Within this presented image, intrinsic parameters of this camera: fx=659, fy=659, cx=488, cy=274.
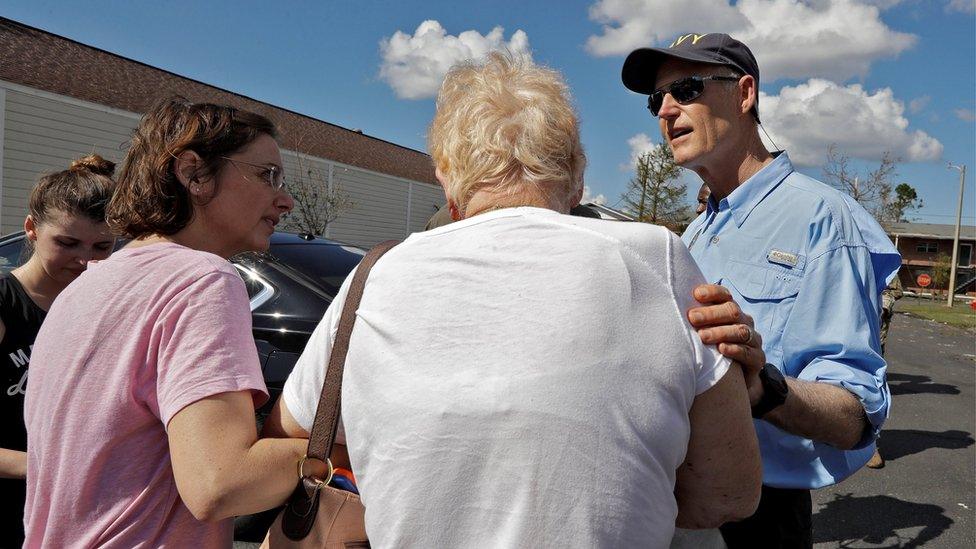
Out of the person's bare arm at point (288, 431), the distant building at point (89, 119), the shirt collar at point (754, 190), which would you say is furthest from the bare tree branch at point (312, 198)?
the person's bare arm at point (288, 431)

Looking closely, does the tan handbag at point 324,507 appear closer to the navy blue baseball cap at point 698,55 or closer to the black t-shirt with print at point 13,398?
the navy blue baseball cap at point 698,55

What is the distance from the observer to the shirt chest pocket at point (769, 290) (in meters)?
1.79

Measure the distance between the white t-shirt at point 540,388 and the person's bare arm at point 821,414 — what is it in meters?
0.45

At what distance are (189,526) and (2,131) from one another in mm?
17610

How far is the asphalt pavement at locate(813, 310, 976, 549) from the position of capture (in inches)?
175

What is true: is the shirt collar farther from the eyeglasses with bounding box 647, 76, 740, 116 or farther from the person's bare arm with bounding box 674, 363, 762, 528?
the person's bare arm with bounding box 674, 363, 762, 528

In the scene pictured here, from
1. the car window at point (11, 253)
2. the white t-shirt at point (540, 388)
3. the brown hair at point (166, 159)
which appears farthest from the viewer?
the car window at point (11, 253)

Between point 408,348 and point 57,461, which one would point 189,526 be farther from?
point 408,348

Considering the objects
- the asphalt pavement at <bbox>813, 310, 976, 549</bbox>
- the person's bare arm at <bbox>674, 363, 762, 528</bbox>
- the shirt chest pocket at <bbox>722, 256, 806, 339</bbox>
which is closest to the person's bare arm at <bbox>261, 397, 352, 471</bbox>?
the person's bare arm at <bbox>674, 363, 762, 528</bbox>

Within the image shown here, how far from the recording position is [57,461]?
143 centimetres

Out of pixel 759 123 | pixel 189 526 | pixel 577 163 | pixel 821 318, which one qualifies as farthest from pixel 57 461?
pixel 759 123

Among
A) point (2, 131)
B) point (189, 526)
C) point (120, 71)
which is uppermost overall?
point (120, 71)

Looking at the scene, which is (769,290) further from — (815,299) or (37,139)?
(37,139)

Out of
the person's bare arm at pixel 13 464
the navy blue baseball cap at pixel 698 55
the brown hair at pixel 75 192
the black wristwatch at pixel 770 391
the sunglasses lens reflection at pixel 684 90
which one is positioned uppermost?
the navy blue baseball cap at pixel 698 55
